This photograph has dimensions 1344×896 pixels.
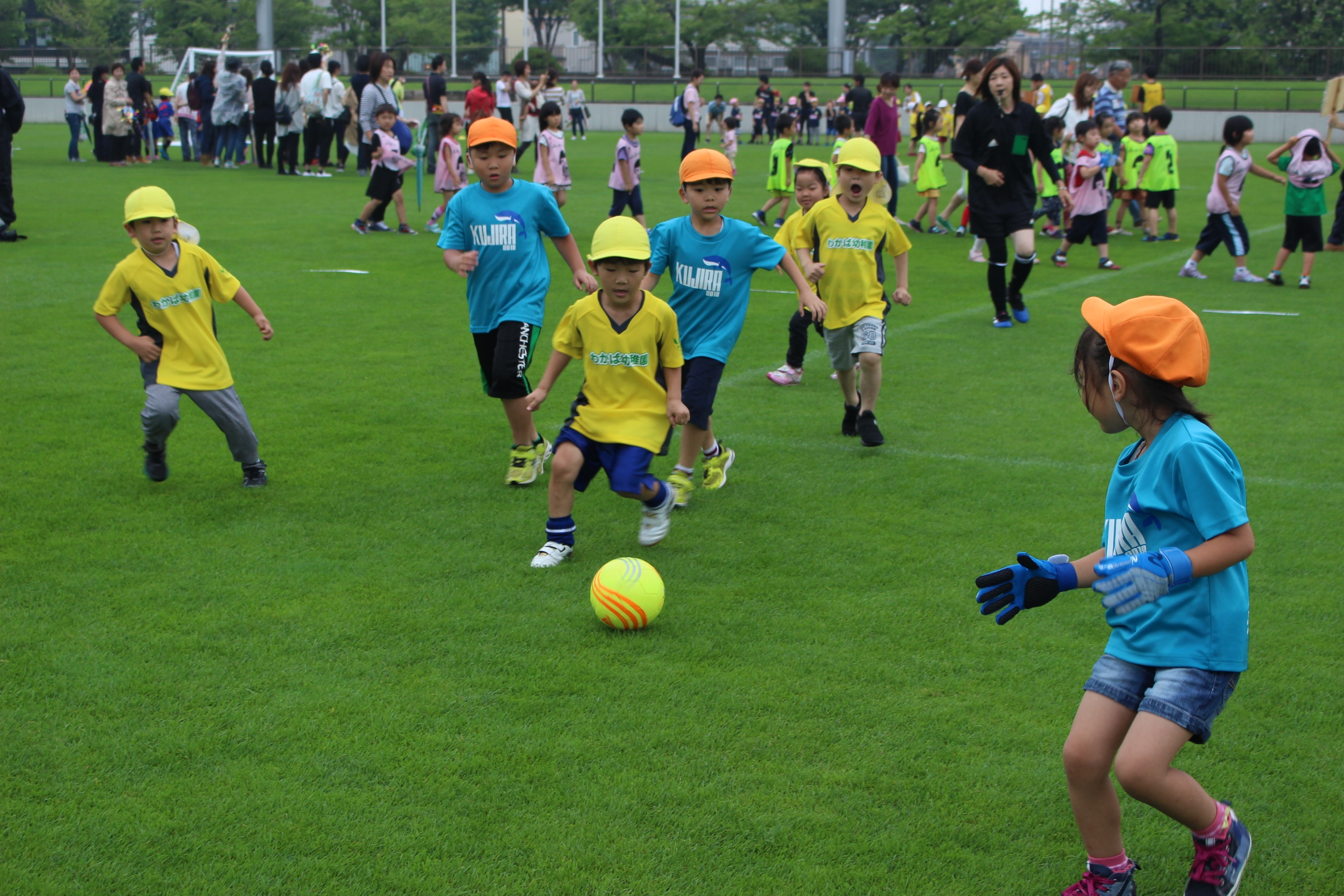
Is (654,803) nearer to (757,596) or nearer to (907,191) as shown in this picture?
(757,596)

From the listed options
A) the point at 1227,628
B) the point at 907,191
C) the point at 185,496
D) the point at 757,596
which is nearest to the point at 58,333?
the point at 185,496

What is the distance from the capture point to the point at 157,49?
68.0 meters

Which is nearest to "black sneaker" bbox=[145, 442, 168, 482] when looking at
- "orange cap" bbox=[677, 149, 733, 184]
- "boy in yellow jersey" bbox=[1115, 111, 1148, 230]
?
"orange cap" bbox=[677, 149, 733, 184]

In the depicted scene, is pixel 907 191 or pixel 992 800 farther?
pixel 907 191

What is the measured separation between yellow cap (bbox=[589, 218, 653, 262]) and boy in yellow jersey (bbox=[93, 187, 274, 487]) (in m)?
2.01

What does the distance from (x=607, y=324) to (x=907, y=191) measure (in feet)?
69.2

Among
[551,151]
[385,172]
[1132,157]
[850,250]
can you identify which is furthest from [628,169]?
[850,250]

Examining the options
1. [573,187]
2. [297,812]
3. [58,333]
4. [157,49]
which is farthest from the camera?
[157,49]

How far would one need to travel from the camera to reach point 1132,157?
1727 cm

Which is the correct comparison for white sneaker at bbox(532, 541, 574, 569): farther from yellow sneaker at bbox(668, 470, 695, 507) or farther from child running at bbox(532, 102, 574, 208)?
child running at bbox(532, 102, 574, 208)

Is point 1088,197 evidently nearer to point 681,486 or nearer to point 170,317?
point 681,486

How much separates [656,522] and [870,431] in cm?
222

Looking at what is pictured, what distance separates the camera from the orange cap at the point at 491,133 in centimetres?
649

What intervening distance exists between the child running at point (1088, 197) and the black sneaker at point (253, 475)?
37.1ft
